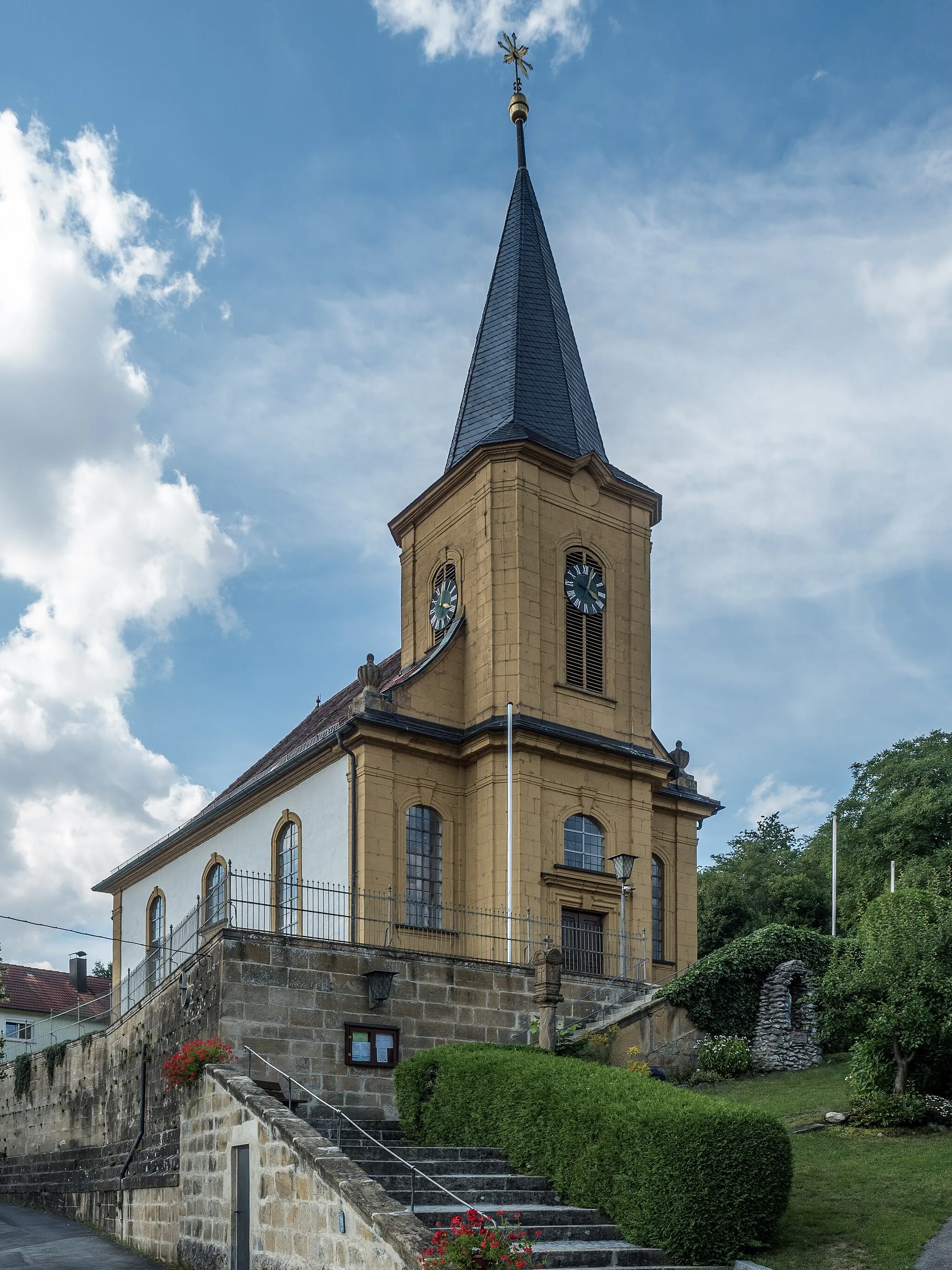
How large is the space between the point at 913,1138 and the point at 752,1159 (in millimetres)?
5332

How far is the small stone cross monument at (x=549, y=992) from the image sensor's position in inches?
826

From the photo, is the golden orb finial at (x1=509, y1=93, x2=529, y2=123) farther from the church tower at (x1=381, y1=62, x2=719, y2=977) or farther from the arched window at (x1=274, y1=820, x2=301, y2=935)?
the arched window at (x1=274, y1=820, x2=301, y2=935)

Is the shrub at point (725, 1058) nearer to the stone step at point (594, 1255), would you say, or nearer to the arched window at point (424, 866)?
the arched window at point (424, 866)

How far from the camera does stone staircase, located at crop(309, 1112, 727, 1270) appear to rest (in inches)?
563

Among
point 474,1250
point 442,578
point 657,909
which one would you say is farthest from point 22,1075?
point 474,1250

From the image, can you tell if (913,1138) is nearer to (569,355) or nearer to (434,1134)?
(434,1134)

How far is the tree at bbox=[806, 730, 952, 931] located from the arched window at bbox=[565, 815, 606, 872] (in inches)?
470

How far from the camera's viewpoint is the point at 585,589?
33562 millimetres

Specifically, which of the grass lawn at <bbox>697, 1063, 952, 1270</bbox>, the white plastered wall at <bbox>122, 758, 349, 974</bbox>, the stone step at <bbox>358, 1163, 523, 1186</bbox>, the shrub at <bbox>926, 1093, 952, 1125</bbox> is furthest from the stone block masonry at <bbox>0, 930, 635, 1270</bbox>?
the white plastered wall at <bbox>122, 758, 349, 974</bbox>

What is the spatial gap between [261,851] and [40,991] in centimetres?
3267

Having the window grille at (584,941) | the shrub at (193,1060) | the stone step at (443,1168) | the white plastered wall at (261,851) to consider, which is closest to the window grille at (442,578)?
the white plastered wall at (261,851)

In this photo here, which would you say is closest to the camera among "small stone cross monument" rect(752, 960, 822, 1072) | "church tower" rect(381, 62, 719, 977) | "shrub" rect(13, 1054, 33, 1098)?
"small stone cross monument" rect(752, 960, 822, 1072)

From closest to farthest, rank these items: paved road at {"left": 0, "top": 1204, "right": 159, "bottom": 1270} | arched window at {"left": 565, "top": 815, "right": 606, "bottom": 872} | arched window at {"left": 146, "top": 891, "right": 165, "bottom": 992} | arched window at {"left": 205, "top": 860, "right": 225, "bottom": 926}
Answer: paved road at {"left": 0, "top": 1204, "right": 159, "bottom": 1270}
arched window at {"left": 565, "top": 815, "right": 606, "bottom": 872}
arched window at {"left": 205, "top": 860, "right": 225, "bottom": 926}
arched window at {"left": 146, "top": 891, "right": 165, "bottom": 992}

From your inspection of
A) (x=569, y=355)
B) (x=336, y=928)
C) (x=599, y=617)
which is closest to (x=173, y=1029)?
(x=336, y=928)
